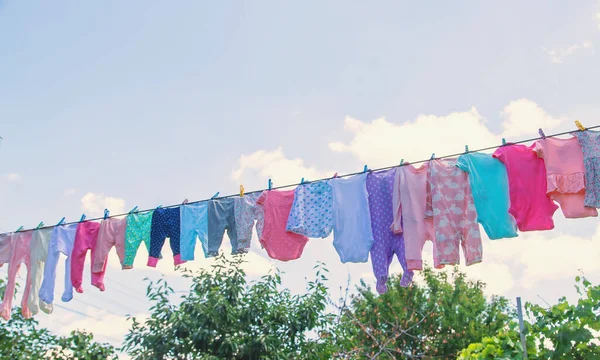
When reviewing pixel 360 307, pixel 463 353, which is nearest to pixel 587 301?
pixel 463 353

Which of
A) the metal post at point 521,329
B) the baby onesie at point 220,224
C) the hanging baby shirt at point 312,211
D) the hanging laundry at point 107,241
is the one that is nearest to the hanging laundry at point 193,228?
the baby onesie at point 220,224

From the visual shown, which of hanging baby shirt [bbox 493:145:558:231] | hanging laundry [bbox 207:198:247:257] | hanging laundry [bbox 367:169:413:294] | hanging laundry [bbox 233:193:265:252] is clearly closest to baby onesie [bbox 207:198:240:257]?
hanging laundry [bbox 207:198:247:257]

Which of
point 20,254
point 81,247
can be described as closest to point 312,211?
point 81,247

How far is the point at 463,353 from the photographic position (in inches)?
231

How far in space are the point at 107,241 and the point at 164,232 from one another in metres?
0.76

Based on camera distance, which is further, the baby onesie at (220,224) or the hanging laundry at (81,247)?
the hanging laundry at (81,247)

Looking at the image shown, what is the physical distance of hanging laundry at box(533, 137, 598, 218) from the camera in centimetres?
544

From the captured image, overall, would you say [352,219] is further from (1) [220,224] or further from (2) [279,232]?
(1) [220,224]

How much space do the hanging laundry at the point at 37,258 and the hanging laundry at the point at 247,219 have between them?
2556mm

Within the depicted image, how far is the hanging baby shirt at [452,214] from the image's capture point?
5746 millimetres

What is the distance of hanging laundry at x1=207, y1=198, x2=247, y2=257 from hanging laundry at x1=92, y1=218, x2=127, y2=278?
3.74 ft

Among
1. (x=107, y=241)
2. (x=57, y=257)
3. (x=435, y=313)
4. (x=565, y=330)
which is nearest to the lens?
(x=565, y=330)

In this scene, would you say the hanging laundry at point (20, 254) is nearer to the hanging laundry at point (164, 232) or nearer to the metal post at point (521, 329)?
the hanging laundry at point (164, 232)

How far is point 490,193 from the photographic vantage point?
5805 millimetres
